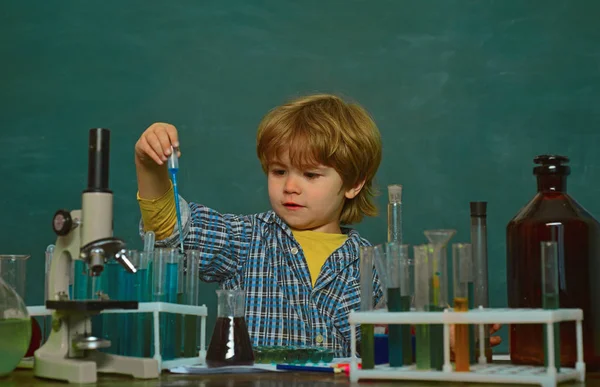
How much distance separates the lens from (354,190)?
2012 mm

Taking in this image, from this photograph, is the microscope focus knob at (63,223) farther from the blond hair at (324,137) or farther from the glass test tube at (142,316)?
the blond hair at (324,137)

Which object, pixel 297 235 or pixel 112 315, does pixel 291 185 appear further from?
pixel 112 315

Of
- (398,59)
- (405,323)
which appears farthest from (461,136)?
(405,323)

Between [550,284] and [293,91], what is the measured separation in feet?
5.95

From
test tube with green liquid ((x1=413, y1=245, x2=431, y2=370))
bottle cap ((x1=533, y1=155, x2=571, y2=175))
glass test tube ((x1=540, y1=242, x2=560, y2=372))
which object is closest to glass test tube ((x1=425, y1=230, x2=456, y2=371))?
test tube with green liquid ((x1=413, y1=245, x2=431, y2=370))

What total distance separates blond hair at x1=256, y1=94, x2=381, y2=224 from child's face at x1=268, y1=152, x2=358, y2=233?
20 millimetres

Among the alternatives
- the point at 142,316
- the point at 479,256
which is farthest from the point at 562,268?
the point at 142,316

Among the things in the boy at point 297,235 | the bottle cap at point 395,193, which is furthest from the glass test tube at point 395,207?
the boy at point 297,235

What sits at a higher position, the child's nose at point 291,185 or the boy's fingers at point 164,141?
the boy's fingers at point 164,141

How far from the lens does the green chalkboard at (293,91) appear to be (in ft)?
8.70

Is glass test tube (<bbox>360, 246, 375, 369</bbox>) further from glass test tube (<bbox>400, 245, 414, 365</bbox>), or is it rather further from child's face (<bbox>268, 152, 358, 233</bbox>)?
child's face (<bbox>268, 152, 358, 233</bbox>)

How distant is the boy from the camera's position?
1.78 metres

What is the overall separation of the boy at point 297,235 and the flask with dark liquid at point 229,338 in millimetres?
472

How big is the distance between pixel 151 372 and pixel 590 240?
0.63 m
